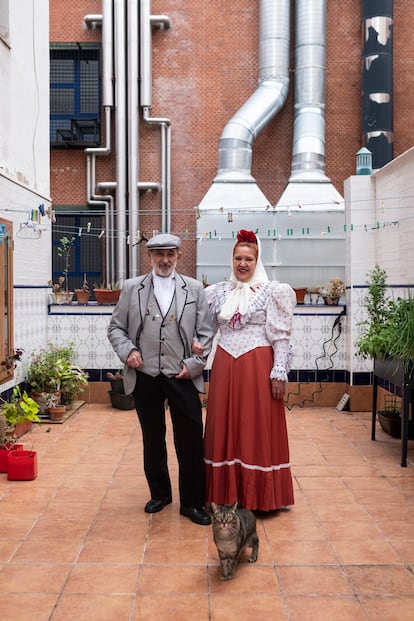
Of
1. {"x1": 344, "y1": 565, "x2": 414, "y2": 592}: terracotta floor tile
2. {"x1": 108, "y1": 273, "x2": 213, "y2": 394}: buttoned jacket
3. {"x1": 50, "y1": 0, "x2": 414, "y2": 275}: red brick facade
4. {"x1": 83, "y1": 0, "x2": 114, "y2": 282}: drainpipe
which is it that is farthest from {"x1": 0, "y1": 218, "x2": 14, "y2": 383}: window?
{"x1": 50, "y1": 0, "x2": 414, "y2": 275}: red brick facade

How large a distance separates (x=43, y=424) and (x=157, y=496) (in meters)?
2.97

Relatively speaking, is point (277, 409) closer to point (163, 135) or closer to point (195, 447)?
point (195, 447)

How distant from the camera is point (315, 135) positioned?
13.7 m

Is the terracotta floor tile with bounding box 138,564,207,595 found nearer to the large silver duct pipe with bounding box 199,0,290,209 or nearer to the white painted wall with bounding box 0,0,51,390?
the white painted wall with bounding box 0,0,51,390

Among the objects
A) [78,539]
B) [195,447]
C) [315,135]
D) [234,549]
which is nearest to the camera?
[234,549]

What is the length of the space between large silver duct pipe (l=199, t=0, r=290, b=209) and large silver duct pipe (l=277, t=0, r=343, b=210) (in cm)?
27

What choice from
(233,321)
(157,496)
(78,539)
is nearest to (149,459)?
→ (157,496)

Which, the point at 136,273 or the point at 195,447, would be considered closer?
the point at 195,447

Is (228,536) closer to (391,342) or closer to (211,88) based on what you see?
(391,342)

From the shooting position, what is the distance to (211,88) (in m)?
14.5

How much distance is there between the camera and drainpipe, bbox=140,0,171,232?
45.3ft

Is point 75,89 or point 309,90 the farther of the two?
point 75,89

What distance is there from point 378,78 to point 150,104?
14.7 feet

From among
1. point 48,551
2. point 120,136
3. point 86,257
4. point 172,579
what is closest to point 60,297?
point 48,551
